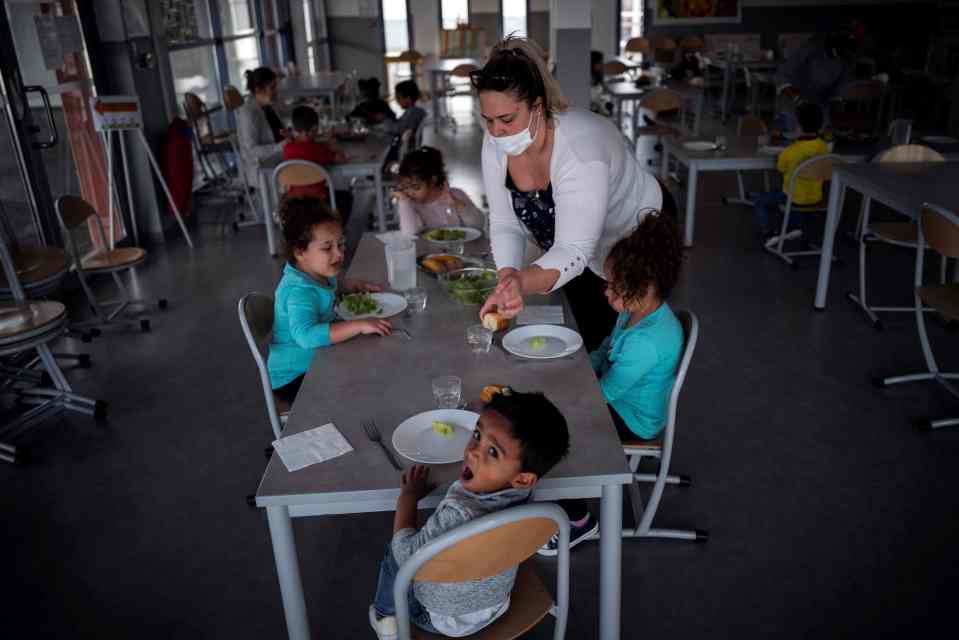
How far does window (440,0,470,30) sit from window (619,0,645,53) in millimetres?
2662

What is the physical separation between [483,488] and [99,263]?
338 centimetres

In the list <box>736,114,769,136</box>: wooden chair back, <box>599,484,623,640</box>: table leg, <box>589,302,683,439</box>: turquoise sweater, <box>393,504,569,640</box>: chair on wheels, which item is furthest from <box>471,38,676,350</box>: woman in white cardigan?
<box>736,114,769,136</box>: wooden chair back

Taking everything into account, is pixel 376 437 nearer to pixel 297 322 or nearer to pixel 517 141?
pixel 297 322

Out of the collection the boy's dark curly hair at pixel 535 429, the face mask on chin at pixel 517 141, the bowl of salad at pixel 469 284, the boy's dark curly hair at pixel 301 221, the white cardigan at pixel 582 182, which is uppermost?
the face mask on chin at pixel 517 141

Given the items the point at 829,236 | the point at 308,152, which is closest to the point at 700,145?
the point at 829,236

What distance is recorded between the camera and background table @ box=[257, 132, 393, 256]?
4.96 meters

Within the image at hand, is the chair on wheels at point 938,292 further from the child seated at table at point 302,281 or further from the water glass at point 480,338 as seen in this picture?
the child seated at table at point 302,281

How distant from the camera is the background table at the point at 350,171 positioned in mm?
4957

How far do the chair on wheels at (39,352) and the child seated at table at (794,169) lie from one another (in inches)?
161

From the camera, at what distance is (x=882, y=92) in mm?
7340

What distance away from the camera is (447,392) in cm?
176

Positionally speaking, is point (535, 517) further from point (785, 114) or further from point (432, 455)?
point (785, 114)

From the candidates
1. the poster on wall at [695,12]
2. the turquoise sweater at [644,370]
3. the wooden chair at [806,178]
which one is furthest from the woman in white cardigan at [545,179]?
the poster on wall at [695,12]

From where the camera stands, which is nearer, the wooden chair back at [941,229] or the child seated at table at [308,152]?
→ the wooden chair back at [941,229]
